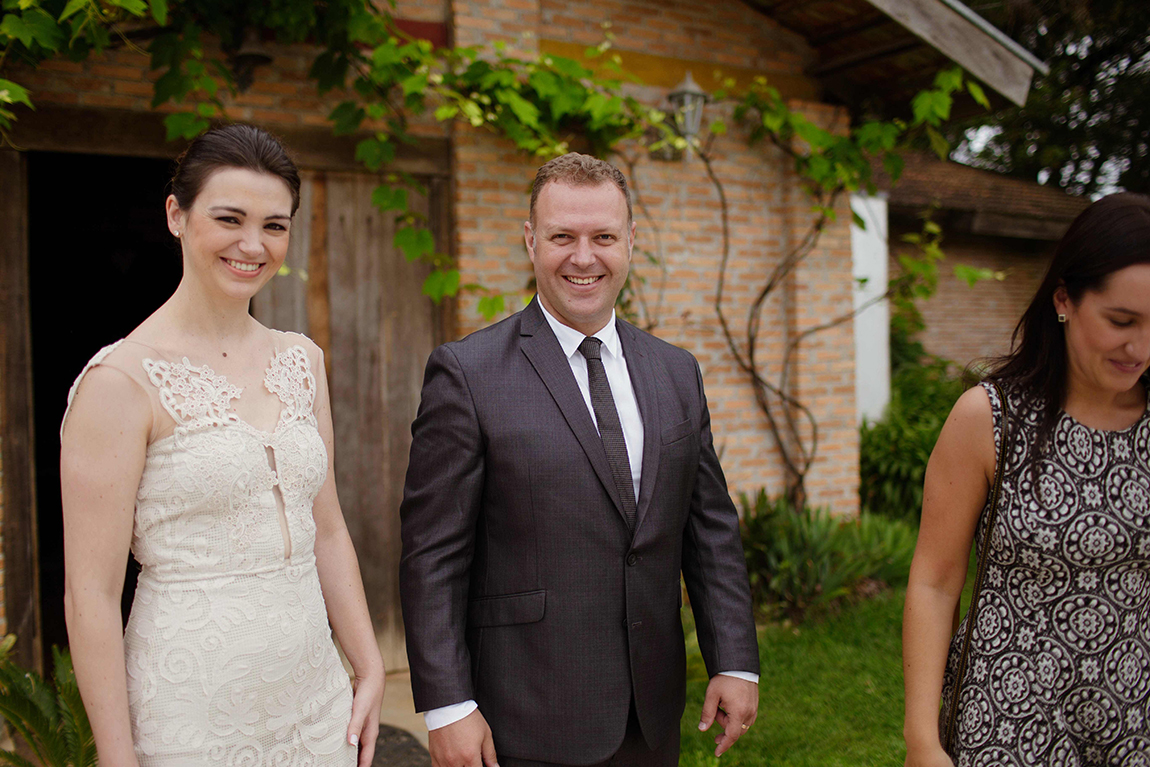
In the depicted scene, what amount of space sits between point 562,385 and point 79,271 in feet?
16.5

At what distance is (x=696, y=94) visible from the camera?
17.0 ft

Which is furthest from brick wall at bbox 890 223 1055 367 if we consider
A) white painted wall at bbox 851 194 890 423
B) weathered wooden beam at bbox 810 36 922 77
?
weathered wooden beam at bbox 810 36 922 77

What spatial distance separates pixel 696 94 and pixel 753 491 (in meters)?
2.73

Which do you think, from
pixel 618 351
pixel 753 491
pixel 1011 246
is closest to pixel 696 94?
pixel 753 491

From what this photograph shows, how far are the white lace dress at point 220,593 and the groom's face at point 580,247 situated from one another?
696 millimetres

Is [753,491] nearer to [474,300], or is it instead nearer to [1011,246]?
[474,300]

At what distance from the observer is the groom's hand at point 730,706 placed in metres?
2.03

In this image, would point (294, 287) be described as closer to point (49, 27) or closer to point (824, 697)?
point (49, 27)

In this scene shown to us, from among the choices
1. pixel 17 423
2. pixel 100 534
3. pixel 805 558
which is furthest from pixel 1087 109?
pixel 100 534

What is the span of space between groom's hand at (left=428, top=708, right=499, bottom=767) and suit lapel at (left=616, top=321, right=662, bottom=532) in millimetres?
563

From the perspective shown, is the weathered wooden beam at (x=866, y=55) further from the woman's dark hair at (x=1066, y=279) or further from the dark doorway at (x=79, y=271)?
the dark doorway at (x=79, y=271)

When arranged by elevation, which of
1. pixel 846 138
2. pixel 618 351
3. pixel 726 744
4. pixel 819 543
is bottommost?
pixel 819 543

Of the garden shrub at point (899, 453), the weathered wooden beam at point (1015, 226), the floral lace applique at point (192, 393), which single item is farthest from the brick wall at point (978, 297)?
the floral lace applique at point (192, 393)

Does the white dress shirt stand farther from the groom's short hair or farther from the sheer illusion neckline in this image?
the sheer illusion neckline
